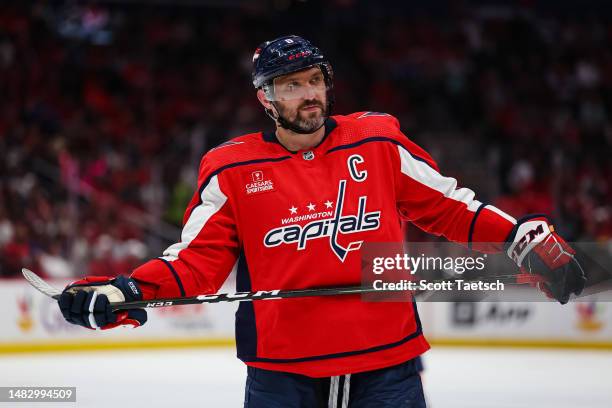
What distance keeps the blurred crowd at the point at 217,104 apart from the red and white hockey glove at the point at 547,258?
244 inches

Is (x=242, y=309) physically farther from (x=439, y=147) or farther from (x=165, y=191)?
(x=439, y=147)

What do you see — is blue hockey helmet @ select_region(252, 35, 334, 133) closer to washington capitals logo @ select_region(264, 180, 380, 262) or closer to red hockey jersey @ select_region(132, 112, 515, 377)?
red hockey jersey @ select_region(132, 112, 515, 377)

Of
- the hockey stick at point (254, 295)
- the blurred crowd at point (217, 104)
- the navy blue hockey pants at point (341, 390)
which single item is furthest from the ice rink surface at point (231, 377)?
the navy blue hockey pants at point (341, 390)

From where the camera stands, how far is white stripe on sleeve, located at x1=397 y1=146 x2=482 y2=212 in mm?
2541

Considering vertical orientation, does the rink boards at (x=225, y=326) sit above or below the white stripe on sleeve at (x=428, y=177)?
above

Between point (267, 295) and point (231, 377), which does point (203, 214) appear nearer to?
point (267, 295)

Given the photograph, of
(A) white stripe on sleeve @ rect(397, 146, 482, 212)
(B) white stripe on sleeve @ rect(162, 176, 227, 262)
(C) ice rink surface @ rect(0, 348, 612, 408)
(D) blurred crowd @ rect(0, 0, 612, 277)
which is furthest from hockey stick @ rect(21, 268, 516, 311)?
(D) blurred crowd @ rect(0, 0, 612, 277)

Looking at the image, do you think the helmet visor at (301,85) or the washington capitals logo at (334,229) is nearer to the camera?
the washington capitals logo at (334,229)

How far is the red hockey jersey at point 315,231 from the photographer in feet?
7.90

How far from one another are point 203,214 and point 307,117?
0.37 m

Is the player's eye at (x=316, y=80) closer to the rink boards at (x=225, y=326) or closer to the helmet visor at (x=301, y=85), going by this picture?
the helmet visor at (x=301, y=85)

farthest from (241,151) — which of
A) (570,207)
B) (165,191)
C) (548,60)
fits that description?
(548,60)

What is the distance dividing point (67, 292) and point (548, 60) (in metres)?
11.5

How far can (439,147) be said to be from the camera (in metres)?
11.2
